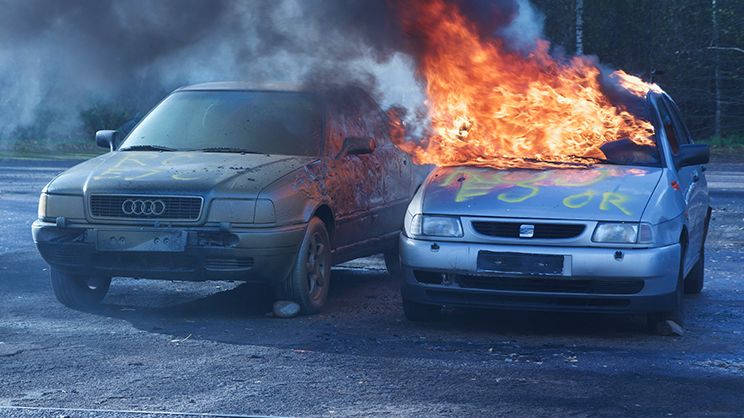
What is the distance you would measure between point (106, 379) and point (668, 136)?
457cm

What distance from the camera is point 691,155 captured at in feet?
27.2

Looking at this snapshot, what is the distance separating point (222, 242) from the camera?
312 inches

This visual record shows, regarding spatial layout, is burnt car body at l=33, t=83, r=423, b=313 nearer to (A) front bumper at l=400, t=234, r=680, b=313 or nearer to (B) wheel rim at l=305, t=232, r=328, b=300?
(B) wheel rim at l=305, t=232, r=328, b=300

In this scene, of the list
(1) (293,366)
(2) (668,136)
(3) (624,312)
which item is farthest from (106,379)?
(2) (668,136)

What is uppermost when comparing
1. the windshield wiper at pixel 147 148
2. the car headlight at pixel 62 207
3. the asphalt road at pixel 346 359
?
the windshield wiper at pixel 147 148

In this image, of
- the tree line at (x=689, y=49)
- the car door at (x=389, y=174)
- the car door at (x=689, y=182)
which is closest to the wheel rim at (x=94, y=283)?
the car door at (x=389, y=174)

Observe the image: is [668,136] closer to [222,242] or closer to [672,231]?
[672,231]

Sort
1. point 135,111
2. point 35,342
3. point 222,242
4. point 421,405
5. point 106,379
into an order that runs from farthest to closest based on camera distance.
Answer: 1. point 135,111
2. point 222,242
3. point 35,342
4. point 106,379
5. point 421,405

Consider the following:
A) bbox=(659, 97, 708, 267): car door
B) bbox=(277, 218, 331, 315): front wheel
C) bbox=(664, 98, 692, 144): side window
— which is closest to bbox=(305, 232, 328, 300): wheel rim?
bbox=(277, 218, 331, 315): front wheel

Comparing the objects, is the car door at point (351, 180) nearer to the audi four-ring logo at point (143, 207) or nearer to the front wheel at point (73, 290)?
the audi four-ring logo at point (143, 207)

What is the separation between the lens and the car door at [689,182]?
843 centimetres

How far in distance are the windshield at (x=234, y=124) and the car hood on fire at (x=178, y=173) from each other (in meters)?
0.20

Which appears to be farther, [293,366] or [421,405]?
[293,366]

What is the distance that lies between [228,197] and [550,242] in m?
2.14
